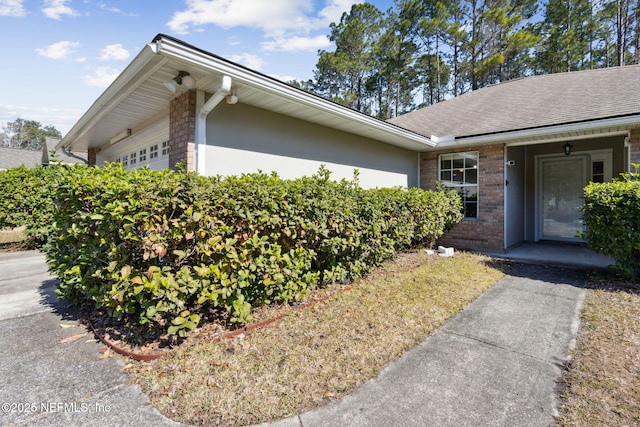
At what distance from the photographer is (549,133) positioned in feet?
22.1

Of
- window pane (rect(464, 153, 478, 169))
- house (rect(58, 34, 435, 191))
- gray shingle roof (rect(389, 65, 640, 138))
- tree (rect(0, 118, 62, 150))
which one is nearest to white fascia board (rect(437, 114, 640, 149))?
gray shingle roof (rect(389, 65, 640, 138))

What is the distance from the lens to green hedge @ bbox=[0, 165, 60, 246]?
7.98 meters

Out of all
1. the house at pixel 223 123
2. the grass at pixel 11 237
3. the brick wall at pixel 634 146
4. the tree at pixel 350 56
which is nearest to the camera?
the house at pixel 223 123

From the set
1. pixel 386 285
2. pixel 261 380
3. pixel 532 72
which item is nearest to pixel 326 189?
pixel 386 285

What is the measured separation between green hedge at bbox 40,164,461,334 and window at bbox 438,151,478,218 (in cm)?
540

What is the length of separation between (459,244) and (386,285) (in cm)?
459

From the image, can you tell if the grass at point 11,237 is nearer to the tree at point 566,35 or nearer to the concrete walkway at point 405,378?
the concrete walkway at point 405,378

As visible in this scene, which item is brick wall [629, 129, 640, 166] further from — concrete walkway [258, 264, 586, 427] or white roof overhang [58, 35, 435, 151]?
concrete walkway [258, 264, 586, 427]

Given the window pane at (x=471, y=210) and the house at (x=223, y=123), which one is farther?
the window pane at (x=471, y=210)

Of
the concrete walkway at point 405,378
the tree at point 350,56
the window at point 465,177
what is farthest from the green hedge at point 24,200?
the tree at point 350,56

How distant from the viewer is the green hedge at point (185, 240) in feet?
8.68

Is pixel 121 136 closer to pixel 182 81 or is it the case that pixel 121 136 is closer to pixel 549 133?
pixel 182 81

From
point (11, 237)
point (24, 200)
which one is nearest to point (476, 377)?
point (24, 200)

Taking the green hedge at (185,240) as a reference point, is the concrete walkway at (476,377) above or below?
below
